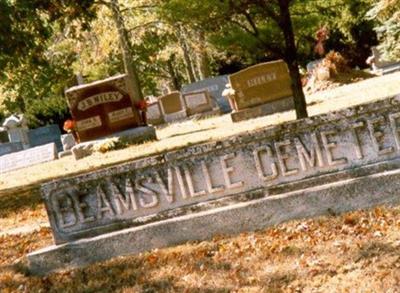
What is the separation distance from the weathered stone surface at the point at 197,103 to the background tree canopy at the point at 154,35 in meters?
1.85

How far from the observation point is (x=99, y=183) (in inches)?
218

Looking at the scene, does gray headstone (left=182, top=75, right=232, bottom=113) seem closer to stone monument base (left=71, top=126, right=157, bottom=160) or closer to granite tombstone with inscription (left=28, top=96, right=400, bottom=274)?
stone monument base (left=71, top=126, right=157, bottom=160)

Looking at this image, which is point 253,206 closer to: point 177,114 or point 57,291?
point 57,291

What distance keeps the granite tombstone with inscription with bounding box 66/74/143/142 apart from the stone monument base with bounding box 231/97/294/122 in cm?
310

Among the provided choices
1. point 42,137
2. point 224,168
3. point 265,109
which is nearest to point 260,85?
point 265,109

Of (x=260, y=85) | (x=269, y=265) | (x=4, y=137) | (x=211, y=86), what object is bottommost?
(x=269, y=265)

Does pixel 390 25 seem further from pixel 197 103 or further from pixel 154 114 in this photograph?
pixel 154 114

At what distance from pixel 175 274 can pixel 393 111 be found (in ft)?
7.58

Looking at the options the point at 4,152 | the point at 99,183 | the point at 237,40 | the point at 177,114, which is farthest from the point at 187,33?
the point at 99,183

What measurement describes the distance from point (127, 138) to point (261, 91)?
13.2ft

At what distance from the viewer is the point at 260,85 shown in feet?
54.6

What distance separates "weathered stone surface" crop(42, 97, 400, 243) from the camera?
511 cm

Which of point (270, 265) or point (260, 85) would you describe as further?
point (260, 85)

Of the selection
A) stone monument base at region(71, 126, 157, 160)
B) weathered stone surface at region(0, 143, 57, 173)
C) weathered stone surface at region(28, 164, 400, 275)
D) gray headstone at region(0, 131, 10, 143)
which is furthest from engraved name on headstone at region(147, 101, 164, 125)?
weathered stone surface at region(28, 164, 400, 275)
